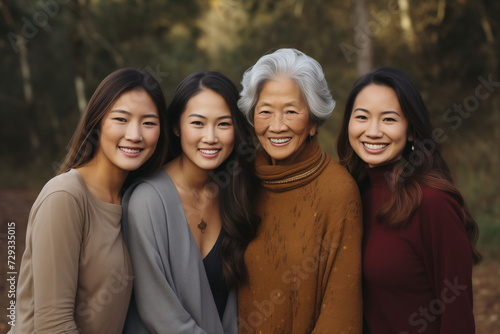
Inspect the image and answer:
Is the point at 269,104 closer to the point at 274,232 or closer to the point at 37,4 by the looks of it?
the point at 274,232

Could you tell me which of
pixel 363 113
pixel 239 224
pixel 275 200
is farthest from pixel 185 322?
pixel 363 113

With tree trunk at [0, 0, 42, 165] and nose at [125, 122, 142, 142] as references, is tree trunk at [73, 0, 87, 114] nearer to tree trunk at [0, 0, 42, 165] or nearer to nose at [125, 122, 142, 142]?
tree trunk at [0, 0, 42, 165]

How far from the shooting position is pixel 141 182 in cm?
267

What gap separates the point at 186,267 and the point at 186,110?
34.3 inches

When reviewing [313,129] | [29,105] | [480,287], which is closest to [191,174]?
[313,129]

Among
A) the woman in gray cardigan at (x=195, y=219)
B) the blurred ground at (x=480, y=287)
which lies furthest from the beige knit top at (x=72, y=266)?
the blurred ground at (x=480, y=287)

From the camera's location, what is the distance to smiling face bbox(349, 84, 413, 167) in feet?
8.50

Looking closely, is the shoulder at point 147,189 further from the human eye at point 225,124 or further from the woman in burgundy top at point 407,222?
the woman in burgundy top at point 407,222

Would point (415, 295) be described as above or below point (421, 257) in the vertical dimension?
below

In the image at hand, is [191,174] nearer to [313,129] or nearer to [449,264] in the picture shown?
[313,129]

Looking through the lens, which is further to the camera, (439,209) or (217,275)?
(217,275)

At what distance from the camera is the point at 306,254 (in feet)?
8.62

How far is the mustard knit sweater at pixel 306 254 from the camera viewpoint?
252cm

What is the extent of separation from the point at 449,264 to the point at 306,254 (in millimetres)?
711
